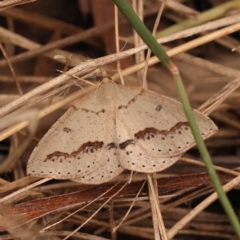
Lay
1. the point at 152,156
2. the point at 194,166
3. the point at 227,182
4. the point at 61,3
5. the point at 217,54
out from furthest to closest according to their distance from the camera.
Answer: the point at 61,3 → the point at 217,54 → the point at 194,166 → the point at 227,182 → the point at 152,156

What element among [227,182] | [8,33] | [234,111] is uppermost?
[8,33]

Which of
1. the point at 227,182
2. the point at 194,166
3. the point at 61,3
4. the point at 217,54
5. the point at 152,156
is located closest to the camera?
the point at 152,156

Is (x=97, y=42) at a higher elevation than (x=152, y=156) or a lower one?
higher

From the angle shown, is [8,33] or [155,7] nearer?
[8,33]

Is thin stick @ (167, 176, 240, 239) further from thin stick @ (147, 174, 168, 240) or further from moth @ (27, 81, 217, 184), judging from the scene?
moth @ (27, 81, 217, 184)

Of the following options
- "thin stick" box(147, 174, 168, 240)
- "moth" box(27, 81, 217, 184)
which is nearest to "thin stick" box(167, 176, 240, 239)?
"thin stick" box(147, 174, 168, 240)

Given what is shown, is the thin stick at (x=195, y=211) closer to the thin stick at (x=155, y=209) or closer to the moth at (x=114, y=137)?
the thin stick at (x=155, y=209)

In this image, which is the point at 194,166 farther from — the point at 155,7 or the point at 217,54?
the point at 155,7

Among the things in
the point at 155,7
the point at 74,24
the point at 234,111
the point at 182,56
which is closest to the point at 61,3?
the point at 74,24

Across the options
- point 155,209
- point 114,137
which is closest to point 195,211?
point 155,209
